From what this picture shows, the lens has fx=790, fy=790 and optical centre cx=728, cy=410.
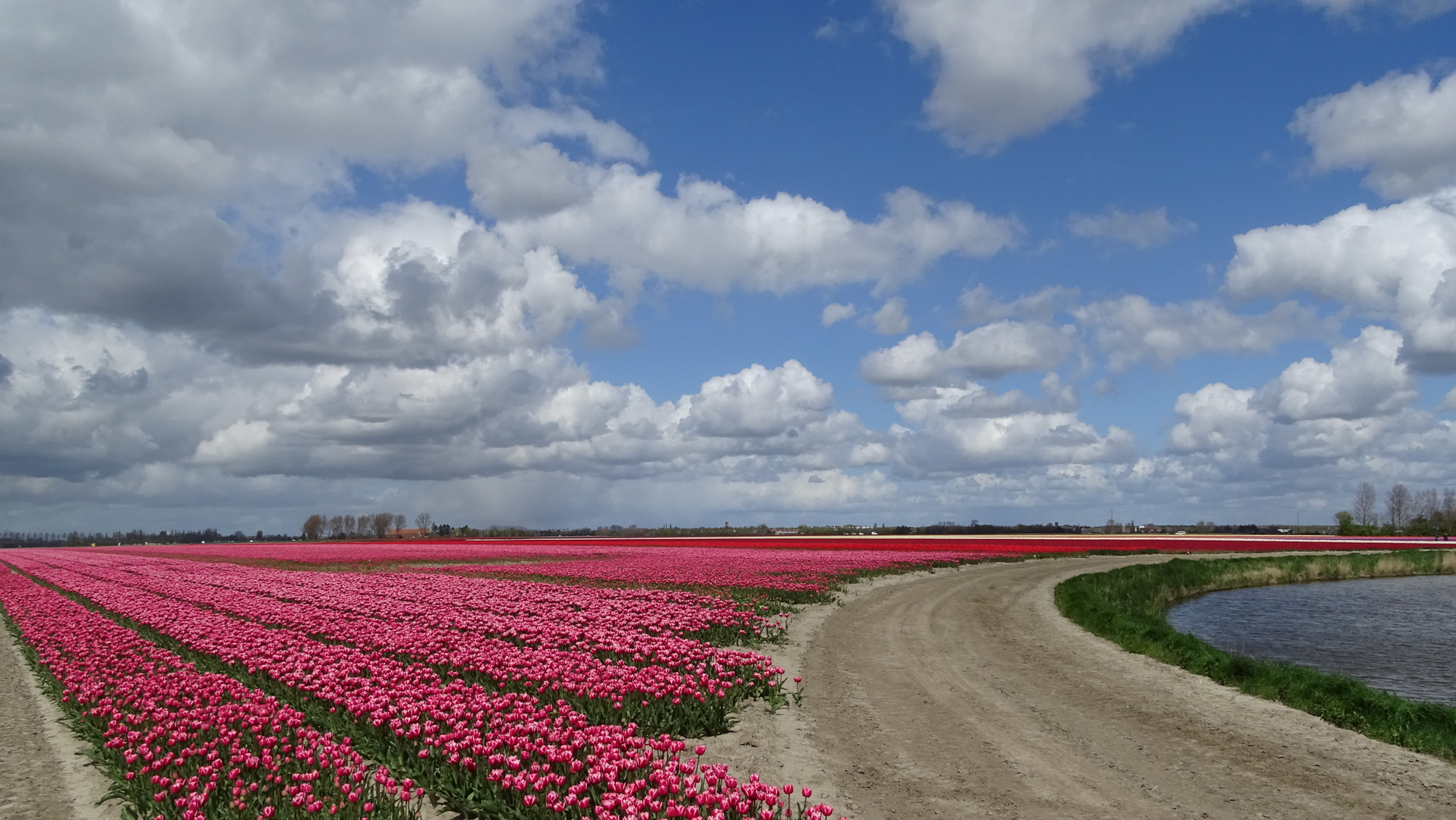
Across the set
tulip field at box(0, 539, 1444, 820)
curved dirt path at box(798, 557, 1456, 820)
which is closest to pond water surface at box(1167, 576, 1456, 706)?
curved dirt path at box(798, 557, 1456, 820)

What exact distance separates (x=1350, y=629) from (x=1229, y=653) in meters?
15.2

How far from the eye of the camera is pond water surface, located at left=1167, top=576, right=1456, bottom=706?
21500 mm

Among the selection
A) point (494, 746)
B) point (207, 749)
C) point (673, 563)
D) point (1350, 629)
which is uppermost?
point (494, 746)

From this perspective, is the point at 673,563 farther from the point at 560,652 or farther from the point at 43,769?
the point at 43,769

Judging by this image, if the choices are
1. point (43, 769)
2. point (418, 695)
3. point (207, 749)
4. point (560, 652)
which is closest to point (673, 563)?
point (560, 652)

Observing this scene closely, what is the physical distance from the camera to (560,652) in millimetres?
16500

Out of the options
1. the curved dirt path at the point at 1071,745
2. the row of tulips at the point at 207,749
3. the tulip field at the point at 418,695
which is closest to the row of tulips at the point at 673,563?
the tulip field at the point at 418,695

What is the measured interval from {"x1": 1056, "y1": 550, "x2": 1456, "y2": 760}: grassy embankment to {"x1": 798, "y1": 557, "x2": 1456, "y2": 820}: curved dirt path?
0.53m

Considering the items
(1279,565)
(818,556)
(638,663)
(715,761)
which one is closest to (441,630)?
(638,663)

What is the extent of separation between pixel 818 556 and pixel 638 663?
37.4m

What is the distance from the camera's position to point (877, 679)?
55.5 ft

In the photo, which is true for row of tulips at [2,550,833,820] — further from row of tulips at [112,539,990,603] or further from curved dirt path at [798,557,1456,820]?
row of tulips at [112,539,990,603]

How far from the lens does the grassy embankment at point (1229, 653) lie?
13.3m

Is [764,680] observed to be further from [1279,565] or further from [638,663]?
[1279,565]
